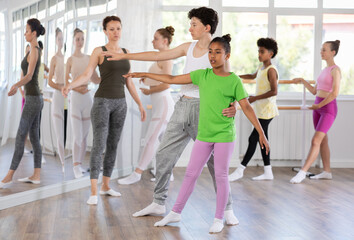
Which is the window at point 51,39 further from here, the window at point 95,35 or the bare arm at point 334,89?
the bare arm at point 334,89

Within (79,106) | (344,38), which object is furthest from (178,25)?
(79,106)

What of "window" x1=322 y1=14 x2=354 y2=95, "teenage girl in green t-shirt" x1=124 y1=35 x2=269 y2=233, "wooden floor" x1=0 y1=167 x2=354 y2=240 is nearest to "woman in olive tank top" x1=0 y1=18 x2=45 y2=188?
"wooden floor" x1=0 y1=167 x2=354 y2=240

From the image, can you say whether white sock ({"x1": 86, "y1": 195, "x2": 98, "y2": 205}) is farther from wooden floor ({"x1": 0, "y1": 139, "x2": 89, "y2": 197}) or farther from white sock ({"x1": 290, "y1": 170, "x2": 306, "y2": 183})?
white sock ({"x1": 290, "y1": 170, "x2": 306, "y2": 183})

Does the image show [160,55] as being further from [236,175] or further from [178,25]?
[178,25]

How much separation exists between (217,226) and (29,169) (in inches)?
63.4

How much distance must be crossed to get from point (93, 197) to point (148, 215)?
56 centimetres

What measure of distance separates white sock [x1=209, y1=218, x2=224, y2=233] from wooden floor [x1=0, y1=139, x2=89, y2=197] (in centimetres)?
156

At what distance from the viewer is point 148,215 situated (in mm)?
3674

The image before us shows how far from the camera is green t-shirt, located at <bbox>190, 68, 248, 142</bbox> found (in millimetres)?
3158

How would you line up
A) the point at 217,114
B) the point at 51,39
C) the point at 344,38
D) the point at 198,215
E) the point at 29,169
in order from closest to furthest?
the point at 217,114 < the point at 198,215 < the point at 29,169 < the point at 51,39 < the point at 344,38

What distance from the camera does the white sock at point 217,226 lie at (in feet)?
10.7

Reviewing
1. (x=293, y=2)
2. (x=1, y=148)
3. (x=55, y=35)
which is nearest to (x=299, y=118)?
(x=293, y=2)

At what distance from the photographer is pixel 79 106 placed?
4609 mm

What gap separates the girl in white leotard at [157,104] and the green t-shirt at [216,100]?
1724mm
